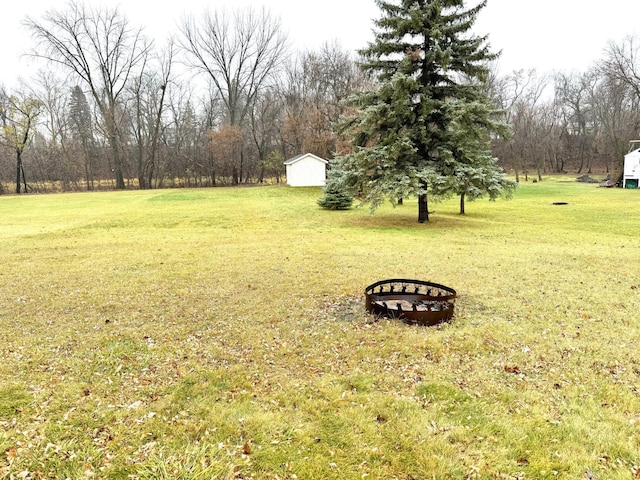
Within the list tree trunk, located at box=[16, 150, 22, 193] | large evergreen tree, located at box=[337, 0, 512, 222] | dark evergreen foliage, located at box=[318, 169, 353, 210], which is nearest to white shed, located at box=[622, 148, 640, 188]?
large evergreen tree, located at box=[337, 0, 512, 222]

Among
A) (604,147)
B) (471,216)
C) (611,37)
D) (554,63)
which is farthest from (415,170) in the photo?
(554,63)

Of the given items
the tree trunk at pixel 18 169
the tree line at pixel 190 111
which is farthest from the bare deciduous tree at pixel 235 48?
the tree trunk at pixel 18 169

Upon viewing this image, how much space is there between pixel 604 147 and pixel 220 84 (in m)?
42.6

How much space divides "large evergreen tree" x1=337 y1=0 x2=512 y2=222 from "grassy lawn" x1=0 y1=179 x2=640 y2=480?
4508mm

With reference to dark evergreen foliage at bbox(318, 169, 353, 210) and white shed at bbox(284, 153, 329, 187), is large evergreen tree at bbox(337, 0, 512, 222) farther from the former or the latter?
white shed at bbox(284, 153, 329, 187)

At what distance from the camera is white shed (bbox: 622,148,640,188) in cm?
3002

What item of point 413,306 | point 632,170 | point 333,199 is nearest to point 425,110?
point 333,199

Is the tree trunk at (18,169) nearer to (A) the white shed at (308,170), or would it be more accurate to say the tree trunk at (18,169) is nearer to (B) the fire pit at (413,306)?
(A) the white shed at (308,170)

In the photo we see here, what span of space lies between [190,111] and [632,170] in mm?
40081

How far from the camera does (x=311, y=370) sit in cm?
364

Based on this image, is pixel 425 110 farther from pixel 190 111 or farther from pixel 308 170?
pixel 190 111

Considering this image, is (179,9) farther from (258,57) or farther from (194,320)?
(194,320)

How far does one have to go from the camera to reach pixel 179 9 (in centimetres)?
3541

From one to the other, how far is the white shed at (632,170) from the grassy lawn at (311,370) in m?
29.2
